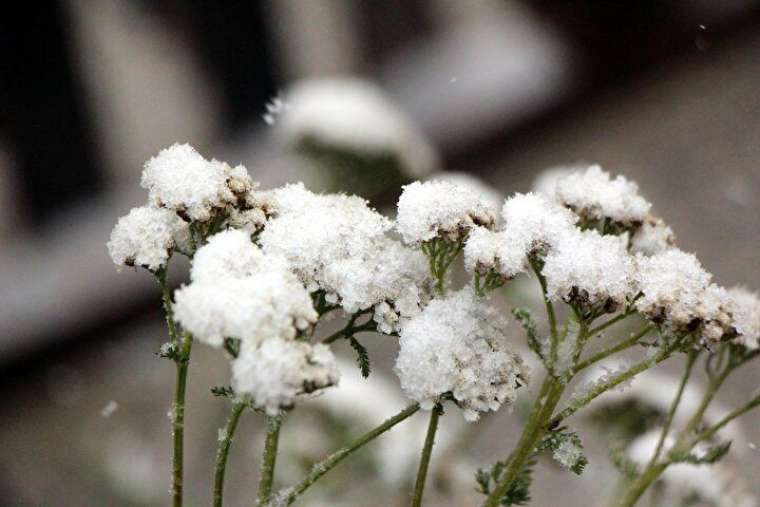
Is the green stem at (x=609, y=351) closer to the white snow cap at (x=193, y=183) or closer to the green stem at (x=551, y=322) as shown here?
the green stem at (x=551, y=322)

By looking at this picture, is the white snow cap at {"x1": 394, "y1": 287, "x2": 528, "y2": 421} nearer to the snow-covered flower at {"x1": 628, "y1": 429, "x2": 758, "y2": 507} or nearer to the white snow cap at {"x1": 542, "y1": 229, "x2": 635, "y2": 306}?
the white snow cap at {"x1": 542, "y1": 229, "x2": 635, "y2": 306}

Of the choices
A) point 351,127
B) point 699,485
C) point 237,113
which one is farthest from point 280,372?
point 237,113

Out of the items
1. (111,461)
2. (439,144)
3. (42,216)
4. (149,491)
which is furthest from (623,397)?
(42,216)

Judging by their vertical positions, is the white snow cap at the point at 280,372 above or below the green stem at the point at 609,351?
below

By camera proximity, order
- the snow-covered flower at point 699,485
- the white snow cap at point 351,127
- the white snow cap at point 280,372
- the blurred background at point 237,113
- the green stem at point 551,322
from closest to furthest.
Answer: the white snow cap at point 280,372 < the green stem at point 551,322 < the snow-covered flower at point 699,485 < the white snow cap at point 351,127 < the blurred background at point 237,113

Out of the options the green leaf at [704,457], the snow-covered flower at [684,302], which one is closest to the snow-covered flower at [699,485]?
the green leaf at [704,457]

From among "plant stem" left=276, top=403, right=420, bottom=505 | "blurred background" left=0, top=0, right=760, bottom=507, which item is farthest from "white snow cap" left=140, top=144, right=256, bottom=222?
"blurred background" left=0, top=0, right=760, bottom=507

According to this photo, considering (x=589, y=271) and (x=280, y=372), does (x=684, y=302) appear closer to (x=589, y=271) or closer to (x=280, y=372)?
(x=589, y=271)
